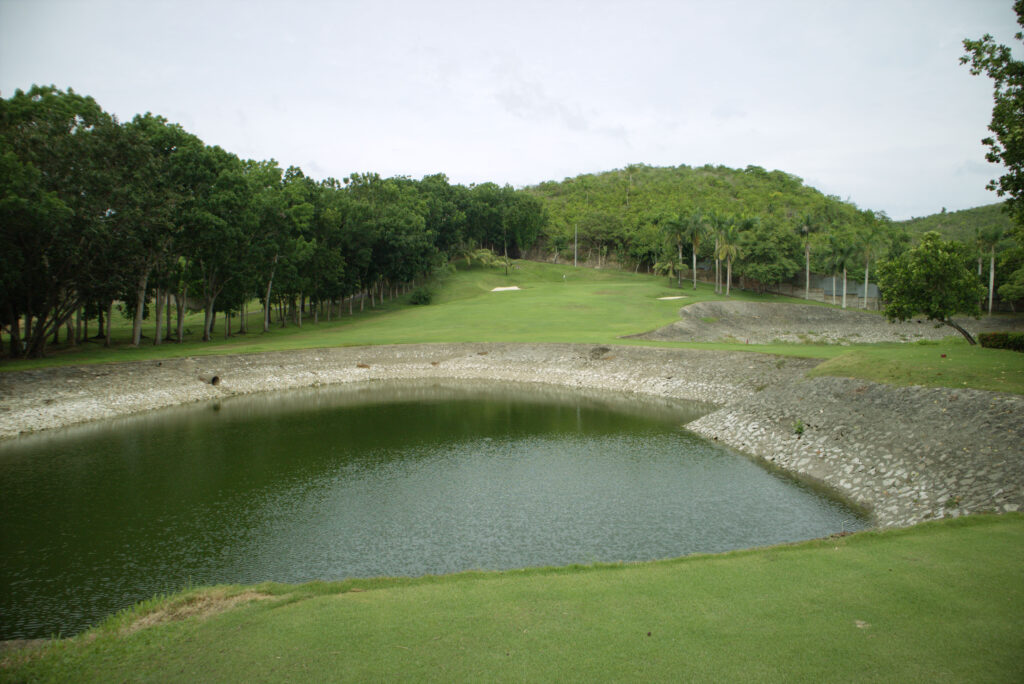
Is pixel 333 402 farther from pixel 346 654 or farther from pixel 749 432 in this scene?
Result: pixel 346 654

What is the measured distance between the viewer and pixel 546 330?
45.2 metres

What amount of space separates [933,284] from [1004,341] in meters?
5.42

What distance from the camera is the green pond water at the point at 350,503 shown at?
1141 centimetres

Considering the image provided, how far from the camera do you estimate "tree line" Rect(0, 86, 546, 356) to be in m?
28.6

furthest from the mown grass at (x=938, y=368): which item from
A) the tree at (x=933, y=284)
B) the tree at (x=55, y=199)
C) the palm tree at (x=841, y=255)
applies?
the palm tree at (x=841, y=255)

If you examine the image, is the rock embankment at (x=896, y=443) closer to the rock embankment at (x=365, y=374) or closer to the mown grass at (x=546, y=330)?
the mown grass at (x=546, y=330)

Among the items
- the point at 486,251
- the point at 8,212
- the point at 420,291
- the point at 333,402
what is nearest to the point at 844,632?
the point at 333,402

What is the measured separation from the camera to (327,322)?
56.6m

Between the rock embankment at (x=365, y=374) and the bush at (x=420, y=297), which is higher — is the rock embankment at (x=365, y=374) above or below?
below

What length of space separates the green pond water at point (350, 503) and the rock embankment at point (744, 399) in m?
1.54

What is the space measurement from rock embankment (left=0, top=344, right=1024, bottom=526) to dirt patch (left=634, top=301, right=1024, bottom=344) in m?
12.3

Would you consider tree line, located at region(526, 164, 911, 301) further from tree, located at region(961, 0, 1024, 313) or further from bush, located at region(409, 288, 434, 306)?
tree, located at region(961, 0, 1024, 313)

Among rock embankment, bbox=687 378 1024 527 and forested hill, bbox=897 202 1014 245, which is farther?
forested hill, bbox=897 202 1014 245

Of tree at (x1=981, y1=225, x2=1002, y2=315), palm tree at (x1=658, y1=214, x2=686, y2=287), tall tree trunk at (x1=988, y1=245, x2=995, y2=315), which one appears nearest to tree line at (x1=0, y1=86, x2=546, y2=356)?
palm tree at (x1=658, y1=214, x2=686, y2=287)
